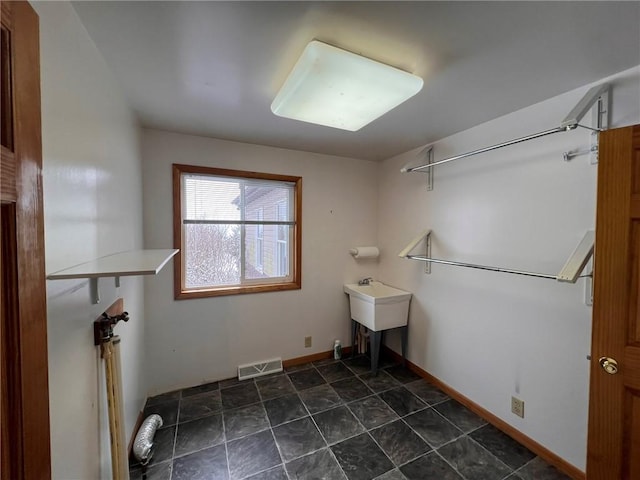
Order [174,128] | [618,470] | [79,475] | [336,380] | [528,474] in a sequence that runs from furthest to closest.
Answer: [336,380], [174,128], [528,474], [618,470], [79,475]

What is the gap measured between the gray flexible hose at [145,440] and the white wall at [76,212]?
38cm

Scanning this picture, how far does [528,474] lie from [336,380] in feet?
4.80

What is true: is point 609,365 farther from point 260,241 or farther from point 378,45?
point 260,241

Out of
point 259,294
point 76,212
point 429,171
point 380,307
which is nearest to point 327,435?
point 380,307

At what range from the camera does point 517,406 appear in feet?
5.99

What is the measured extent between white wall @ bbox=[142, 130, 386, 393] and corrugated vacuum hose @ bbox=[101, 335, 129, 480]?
1134 millimetres

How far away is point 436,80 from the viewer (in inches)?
57.4

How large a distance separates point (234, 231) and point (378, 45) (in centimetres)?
198

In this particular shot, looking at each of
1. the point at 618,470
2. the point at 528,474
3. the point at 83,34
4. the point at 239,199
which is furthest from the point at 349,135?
the point at 528,474

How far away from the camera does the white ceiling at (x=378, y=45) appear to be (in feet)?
3.29

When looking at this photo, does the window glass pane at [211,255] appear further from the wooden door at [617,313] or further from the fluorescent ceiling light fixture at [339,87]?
the wooden door at [617,313]

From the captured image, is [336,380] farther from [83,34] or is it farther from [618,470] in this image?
[83,34]

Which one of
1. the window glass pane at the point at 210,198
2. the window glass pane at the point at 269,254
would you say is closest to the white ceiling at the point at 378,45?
the window glass pane at the point at 210,198

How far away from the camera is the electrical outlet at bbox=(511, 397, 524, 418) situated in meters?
1.80
